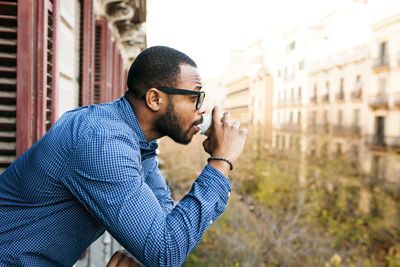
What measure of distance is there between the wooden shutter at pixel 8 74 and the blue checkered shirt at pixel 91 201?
454mm

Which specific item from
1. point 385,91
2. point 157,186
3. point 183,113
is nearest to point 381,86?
point 385,91

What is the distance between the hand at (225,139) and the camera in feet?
4.28

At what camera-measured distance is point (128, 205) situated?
3.39ft

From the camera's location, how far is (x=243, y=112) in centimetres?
1349

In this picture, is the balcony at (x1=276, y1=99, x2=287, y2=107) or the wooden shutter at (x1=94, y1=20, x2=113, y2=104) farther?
the balcony at (x1=276, y1=99, x2=287, y2=107)

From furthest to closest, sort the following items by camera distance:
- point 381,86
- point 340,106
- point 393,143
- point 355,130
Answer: point 340,106 < point 355,130 < point 381,86 < point 393,143

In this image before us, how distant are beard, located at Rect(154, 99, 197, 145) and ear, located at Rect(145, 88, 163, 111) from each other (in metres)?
0.04

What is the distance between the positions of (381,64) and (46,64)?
14.6 m

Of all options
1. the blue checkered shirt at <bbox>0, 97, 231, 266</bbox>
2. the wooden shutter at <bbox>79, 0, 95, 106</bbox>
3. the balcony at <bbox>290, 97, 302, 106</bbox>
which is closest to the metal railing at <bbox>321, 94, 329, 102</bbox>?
the balcony at <bbox>290, 97, 302, 106</bbox>

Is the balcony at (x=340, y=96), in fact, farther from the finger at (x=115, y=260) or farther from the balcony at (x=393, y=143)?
the finger at (x=115, y=260)

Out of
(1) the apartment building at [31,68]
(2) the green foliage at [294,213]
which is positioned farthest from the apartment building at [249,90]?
(1) the apartment building at [31,68]

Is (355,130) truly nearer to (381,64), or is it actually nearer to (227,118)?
(381,64)

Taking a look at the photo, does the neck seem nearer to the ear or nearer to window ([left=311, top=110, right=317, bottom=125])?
the ear

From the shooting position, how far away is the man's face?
144cm
